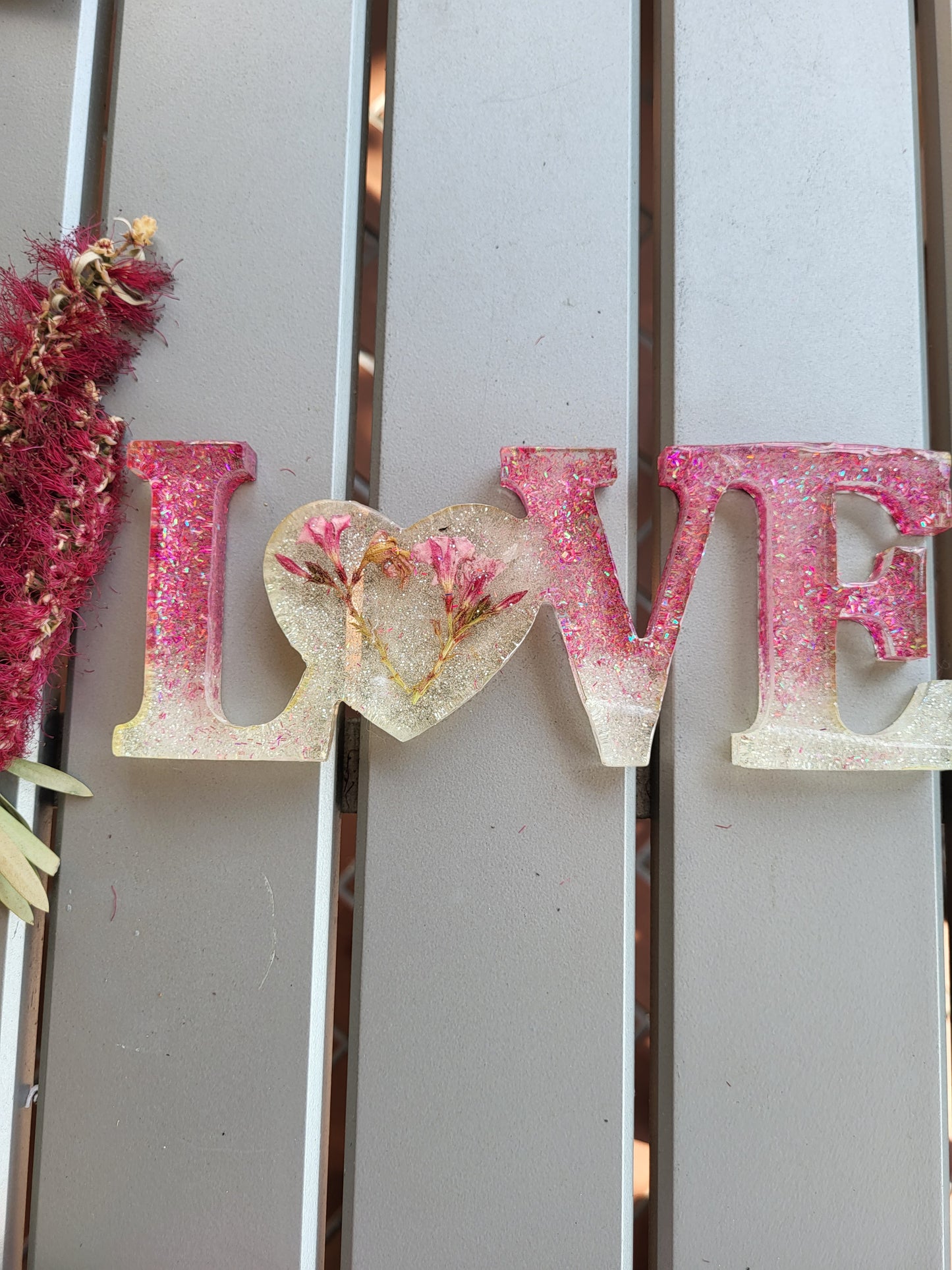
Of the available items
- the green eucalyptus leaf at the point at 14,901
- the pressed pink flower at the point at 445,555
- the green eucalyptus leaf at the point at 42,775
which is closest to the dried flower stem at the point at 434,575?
the pressed pink flower at the point at 445,555

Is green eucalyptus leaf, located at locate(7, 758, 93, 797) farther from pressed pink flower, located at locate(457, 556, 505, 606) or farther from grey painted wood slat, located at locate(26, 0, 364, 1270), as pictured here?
pressed pink flower, located at locate(457, 556, 505, 606)

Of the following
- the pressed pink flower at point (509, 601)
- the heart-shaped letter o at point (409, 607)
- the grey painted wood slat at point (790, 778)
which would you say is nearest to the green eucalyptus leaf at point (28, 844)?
the heart-shaped letter o at point (409, 607)

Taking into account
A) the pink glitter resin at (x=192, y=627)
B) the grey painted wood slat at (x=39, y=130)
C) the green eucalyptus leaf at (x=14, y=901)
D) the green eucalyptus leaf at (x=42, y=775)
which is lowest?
the green eucalyptus leaf at (x=14, y=901)

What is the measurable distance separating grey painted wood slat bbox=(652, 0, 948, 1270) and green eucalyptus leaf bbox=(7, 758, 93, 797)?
0.64 metres

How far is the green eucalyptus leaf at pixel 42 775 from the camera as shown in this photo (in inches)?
30.3

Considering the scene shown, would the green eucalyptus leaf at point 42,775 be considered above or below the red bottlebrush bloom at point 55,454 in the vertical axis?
below

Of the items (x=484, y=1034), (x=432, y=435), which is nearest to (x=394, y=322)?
(x=432, y=435)

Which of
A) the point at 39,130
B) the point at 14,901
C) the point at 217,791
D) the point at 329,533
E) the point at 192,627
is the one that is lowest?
the point at 14,901

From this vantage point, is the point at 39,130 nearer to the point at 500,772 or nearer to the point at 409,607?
the point at 409,607

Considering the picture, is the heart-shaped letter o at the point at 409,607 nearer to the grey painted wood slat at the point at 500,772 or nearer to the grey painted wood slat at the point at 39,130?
the grey painted wood slat at the point at 500,772

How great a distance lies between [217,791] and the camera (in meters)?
0.79

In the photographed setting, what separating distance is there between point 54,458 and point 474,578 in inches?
18.2

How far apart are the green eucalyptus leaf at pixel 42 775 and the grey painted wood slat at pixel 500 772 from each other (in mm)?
314

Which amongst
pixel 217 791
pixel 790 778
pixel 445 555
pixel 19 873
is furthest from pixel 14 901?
pixel 790 778
